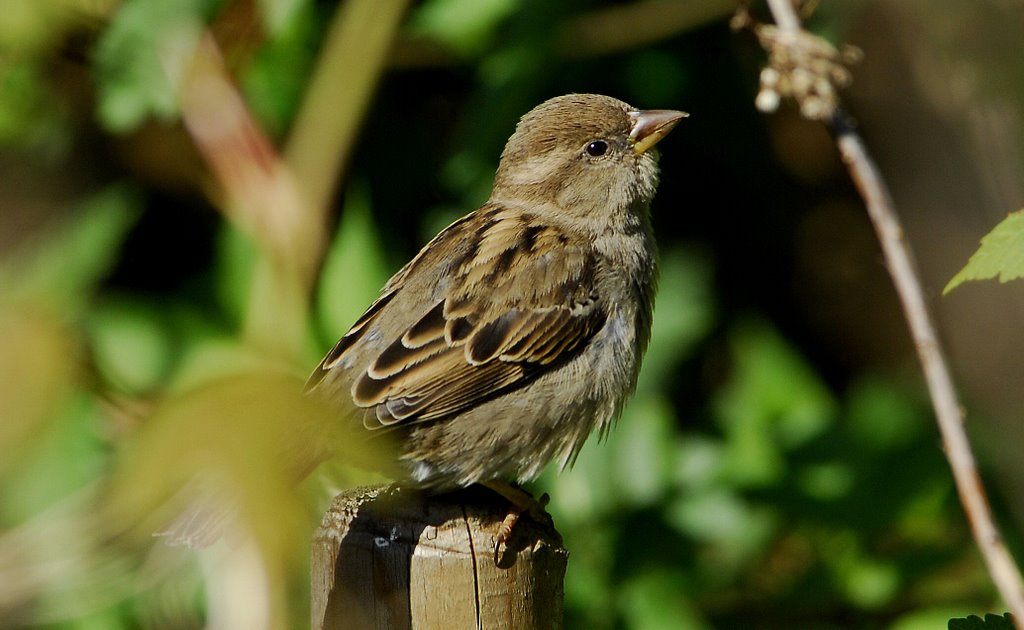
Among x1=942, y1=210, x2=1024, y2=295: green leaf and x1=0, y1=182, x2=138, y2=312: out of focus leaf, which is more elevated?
x1=0, y1=182, x2=138, y2=312: out of focus leaf

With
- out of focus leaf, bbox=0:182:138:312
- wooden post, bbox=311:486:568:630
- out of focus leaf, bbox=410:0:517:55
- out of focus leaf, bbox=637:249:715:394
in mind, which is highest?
out of focus leaf, bbox=410:0:517:55

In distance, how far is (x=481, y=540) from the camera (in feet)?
6.71

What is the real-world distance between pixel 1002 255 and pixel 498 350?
1.38 metres

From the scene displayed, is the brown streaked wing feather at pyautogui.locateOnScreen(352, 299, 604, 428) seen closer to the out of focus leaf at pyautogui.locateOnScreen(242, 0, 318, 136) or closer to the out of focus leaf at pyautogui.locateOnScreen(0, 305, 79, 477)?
the out of focus leaf at pyautogui.locateOnScreen(242, 0, 318, 136)

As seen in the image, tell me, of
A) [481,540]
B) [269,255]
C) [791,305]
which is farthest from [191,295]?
[791,305]

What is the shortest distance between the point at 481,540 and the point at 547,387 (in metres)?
0.92

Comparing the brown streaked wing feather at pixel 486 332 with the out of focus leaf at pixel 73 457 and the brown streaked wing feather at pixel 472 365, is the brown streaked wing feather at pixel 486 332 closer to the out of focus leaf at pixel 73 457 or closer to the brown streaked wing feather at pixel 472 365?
the brown streaked wing feather at pixel 472 365

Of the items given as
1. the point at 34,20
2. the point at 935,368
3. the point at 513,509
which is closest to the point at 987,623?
the point at 935,368

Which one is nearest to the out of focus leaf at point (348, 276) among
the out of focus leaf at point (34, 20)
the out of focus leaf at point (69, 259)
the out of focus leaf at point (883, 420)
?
the out of focus leaf at point (69, 259)

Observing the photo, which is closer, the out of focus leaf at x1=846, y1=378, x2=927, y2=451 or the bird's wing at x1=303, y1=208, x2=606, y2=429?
the bird's wing at x1=303, y1=208, x2=606, y2=429

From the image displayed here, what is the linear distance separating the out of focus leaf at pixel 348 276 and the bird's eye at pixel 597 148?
2.05 feet

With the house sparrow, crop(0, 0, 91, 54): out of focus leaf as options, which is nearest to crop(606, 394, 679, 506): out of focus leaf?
the house sparrow

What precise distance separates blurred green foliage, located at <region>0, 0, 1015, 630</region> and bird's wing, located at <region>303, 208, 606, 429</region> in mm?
382

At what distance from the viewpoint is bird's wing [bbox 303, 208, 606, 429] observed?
2.81 metres
